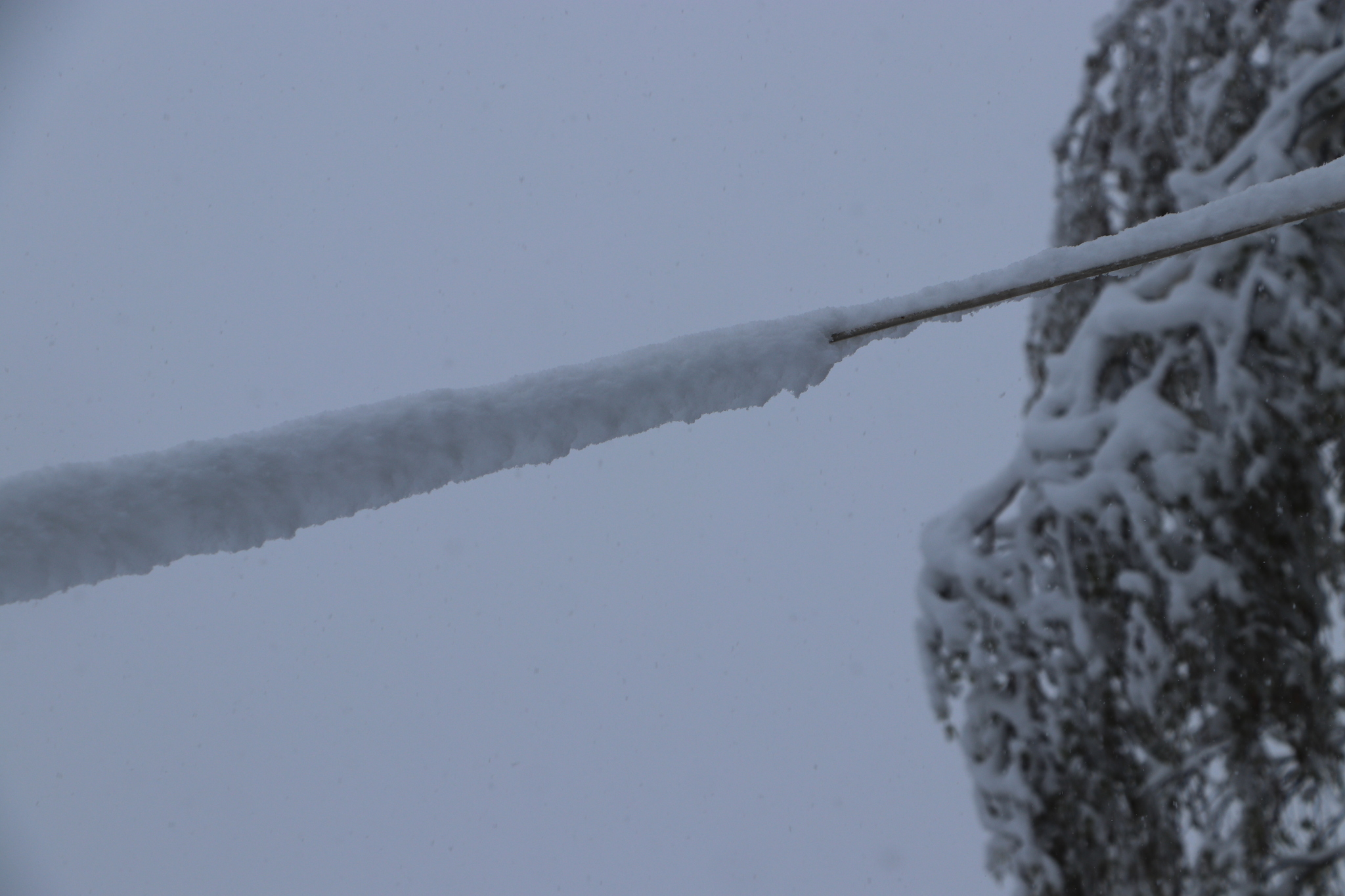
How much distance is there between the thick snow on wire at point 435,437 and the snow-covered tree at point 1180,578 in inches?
70.9

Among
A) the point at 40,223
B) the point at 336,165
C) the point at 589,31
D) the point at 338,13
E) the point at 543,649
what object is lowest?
the point at 543,649

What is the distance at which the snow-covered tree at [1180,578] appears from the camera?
2.27 metres

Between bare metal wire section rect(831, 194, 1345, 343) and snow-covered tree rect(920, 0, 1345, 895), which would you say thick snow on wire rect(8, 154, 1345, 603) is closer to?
bare metal wire section rect(831, 194, 1345, 343)

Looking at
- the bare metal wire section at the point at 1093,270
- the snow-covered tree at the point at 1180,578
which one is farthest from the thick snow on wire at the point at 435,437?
the snow-covered tree at the point at 1180,578

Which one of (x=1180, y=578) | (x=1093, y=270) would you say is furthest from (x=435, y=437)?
(x=1180, y=578)

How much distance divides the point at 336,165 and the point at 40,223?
19188mm

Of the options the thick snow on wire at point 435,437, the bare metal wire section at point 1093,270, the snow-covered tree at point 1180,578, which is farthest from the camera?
the snow-covered tree at point 1180,578

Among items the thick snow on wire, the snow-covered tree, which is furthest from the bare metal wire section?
the snow-covered tree

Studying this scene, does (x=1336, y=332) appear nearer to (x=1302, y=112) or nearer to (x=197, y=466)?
(x=1302, y=112)

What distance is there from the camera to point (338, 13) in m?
72.8

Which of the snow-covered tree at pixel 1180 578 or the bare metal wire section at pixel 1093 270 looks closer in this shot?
the bare metal wire section at pixel 1093 270

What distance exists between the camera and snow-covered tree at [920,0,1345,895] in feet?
7.45

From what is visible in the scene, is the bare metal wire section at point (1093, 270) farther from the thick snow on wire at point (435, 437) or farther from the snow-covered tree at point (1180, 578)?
the snow-covered tree at point (1180, 578)

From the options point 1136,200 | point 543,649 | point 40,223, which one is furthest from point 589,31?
point 1136,200
